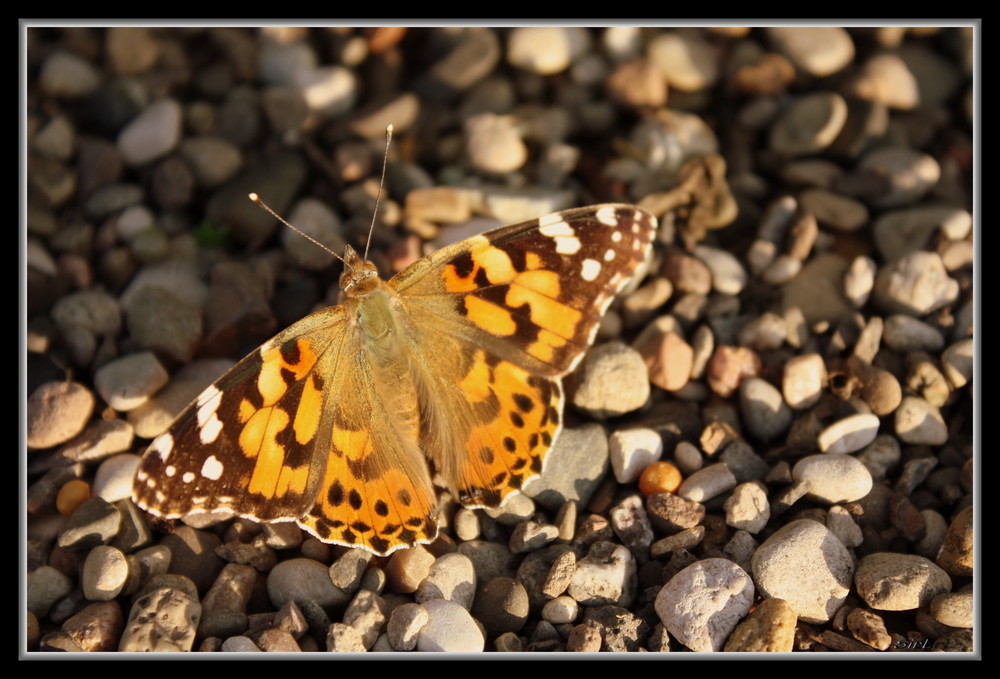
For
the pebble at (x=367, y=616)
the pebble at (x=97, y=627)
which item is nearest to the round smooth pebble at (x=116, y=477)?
the pebble at (x=97, y=627)

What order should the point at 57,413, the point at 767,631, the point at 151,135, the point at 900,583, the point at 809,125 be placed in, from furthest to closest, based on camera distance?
1. the point at 151,135
2. the point at 809,125
3. the point at 57,413
4. the point at 900,583
5. the point at 767,631

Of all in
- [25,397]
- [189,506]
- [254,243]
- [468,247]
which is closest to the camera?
[189,506]

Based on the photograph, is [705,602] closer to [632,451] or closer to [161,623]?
[632,451]

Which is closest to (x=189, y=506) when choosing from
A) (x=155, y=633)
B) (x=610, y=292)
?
(x=155, y=633)

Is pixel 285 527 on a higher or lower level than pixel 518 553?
higher

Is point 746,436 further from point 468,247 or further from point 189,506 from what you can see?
point 189,506

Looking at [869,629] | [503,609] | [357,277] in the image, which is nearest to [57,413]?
[357,277]
